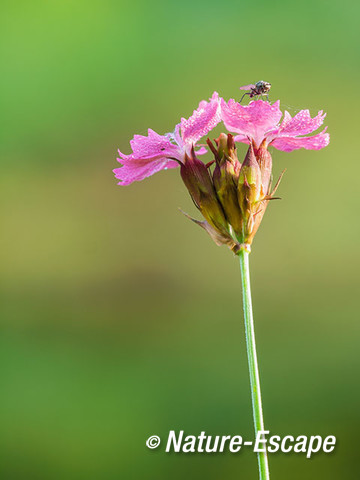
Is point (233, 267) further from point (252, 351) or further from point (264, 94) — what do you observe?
point (252, 351)

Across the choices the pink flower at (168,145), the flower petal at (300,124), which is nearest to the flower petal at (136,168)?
the pink flower at (168,145)

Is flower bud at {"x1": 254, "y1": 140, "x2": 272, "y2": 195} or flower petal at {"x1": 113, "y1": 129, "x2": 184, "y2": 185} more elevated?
flower petal at {"x1": 113, "y1": 129, "x2": 184, "y2": 185}

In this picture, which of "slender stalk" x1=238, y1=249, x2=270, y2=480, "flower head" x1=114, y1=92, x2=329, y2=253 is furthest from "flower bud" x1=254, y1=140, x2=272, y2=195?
"slender stalk" x1=238, y1=249, x2=270, y2=480

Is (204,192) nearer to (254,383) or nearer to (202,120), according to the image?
(202,120)

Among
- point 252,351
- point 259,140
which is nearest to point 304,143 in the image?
point 259,140

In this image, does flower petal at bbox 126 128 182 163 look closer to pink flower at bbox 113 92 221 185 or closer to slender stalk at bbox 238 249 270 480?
pink flower at bbox 113 92 221 185

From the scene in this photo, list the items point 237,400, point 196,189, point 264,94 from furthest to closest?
point 237,400 < point 264,94 < point 196,189

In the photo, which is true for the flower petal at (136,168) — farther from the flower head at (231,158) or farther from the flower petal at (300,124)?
the flower petal at (300,124)

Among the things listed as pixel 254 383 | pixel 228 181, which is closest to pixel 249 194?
pixel 228 181
